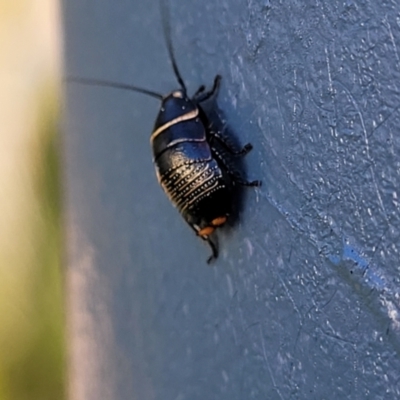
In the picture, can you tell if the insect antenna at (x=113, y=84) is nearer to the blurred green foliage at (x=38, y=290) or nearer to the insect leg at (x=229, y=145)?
the insect leg at (x=229, y=145)

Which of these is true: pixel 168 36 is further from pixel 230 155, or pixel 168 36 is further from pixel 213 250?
pixel 213 250

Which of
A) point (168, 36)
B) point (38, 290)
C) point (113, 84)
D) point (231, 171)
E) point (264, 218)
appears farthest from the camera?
point (38, 290)

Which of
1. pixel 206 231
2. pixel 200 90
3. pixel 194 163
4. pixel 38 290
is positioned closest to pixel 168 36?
pixel 200 90

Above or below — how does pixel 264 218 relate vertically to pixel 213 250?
above

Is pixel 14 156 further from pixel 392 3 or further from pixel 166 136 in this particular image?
pixel 392 3

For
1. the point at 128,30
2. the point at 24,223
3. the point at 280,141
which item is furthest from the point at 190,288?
the point at 24,223

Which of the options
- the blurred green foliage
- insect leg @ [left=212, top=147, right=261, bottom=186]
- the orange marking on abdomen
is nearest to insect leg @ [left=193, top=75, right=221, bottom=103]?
insect leg @ [left=212, top=147, right=261, bottom=186]
